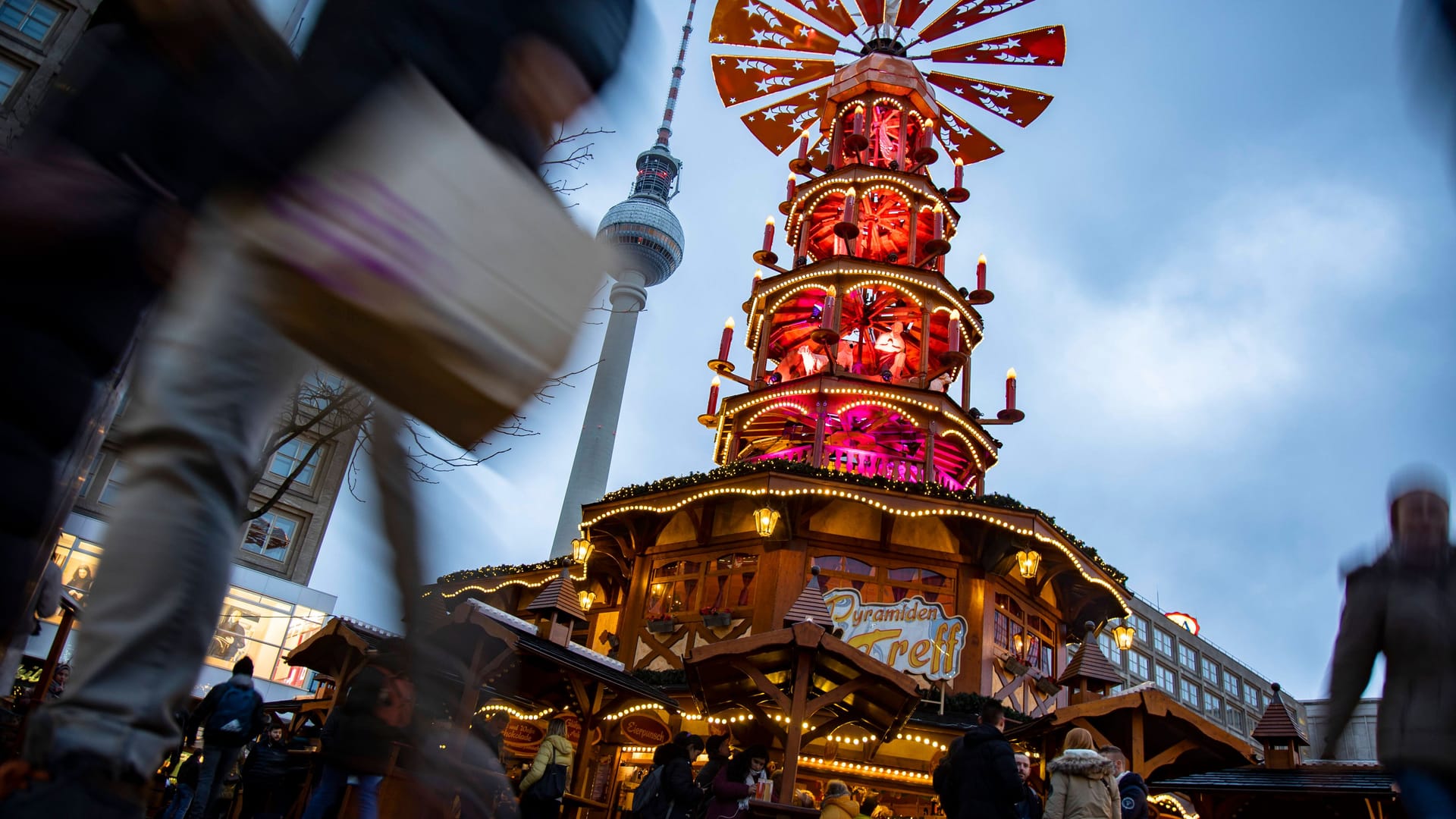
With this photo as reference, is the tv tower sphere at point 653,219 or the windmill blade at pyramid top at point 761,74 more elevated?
the tv tower sphere at point 653,219

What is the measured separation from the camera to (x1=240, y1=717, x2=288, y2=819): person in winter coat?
8.34m

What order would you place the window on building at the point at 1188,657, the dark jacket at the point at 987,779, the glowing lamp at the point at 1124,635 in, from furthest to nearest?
the window on building at the point at 1188,657
the glowing lamp at the point at 1124,635
the dark jacket at the point at 987,779

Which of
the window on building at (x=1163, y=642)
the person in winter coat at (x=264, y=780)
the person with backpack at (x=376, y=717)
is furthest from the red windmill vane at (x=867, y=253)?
the window on building at (x=1163, y=642)

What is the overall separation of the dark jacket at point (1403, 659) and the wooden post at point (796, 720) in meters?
8.11

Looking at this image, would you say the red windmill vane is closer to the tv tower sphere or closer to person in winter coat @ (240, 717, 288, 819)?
person in winter coat @ (240, 717, 288, 819)

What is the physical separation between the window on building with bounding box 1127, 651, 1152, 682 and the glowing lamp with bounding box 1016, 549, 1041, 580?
42.9 meters

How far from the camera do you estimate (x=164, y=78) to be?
1074mm

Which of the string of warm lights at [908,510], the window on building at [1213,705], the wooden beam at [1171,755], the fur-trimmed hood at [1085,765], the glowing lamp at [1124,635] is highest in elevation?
the window on building at [1213,705]

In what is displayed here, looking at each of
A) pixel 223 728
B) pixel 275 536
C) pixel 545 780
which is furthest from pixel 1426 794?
pixel 275 536

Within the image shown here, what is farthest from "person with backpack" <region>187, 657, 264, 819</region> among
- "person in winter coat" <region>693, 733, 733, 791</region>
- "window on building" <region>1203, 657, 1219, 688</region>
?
"window on building" <region>1203, 657, 1219, 688</region>

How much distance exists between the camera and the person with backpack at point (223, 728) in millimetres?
7051

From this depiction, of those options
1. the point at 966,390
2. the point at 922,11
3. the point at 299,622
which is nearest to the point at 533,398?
the point at 966,390

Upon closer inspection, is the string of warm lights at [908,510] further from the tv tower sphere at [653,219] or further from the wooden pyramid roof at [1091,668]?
the tv tower sphere at [653,219]

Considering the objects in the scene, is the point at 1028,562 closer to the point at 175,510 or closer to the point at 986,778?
the point at 986,778
